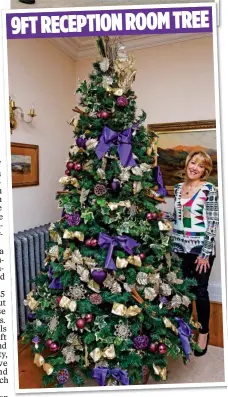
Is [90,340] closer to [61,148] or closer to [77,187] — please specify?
[77,187]

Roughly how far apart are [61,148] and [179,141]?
65 cm

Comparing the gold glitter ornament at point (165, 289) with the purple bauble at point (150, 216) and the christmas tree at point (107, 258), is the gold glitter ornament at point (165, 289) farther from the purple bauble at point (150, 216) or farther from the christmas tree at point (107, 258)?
the purple bauble at point (150, 216)

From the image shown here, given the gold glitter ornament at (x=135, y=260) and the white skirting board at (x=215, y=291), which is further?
the white skirting board at (x=215, y=291)

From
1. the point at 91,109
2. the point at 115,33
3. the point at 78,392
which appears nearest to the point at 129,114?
the point at 91,109

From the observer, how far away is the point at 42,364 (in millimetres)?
983

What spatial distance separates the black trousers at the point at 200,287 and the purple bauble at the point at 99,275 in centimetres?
39

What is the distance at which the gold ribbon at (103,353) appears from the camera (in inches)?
35.3

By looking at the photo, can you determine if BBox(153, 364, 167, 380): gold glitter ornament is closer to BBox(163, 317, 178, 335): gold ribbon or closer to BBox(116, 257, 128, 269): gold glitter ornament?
BBox(163, 317, 178, 335): gold ribbon

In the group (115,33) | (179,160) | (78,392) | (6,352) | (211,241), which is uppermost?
(115,33)

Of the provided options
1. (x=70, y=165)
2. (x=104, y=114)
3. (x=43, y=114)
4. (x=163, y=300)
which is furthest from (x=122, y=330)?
(x=43, y=114)

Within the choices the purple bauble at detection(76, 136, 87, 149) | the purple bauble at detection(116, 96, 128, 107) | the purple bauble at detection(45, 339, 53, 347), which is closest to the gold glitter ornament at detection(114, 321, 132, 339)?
the purple bauble at detection(45, 339, 53, 347)

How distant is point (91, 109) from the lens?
976mm

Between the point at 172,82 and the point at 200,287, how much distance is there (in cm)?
115

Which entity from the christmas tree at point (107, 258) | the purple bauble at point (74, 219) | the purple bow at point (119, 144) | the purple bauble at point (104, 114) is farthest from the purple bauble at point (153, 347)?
the purple bauble at point (104, 114)
